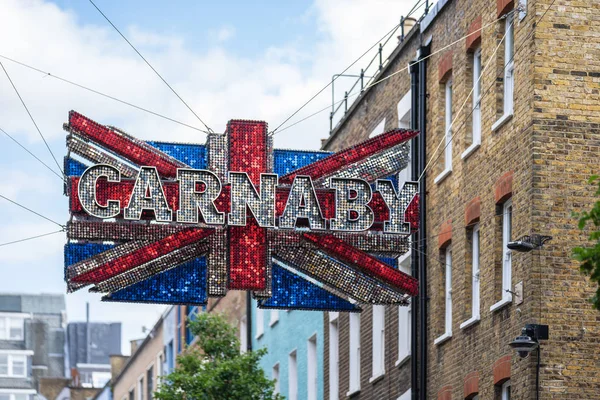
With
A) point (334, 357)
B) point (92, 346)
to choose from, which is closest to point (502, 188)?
point (334, 357)

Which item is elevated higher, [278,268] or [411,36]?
[411,36]

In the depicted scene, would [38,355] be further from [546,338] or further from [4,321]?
[546,338]

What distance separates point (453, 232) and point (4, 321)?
9255cm

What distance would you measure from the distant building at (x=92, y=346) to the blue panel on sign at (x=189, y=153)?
94056 millimetres

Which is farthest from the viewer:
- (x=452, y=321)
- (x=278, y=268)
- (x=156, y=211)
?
(x=452, y=321)

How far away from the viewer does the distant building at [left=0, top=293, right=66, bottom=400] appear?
11850 cm

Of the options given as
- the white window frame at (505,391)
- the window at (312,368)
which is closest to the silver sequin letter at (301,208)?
the white window frame at (505,391)

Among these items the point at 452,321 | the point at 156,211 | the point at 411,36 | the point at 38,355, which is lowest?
the point at 38,355

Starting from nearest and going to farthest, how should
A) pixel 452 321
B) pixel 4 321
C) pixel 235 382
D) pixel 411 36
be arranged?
pixel 452 321, pixel 411 36, pixel 235 382, pixel 4 321

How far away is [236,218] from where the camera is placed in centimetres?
2464

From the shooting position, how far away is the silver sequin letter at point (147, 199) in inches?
961

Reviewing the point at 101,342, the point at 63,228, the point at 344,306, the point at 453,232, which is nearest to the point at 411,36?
the point at 453,232

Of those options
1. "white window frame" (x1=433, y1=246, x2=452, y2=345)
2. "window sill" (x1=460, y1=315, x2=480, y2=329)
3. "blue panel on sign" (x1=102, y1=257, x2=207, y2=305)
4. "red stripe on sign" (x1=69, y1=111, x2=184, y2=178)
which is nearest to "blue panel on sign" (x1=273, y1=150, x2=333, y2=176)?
"red stripe on sign" (x1=69, y1=111, x2=184, y2=178)

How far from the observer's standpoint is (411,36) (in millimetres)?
33906
